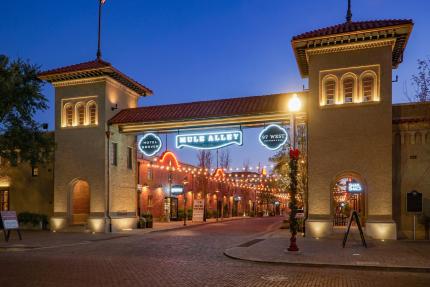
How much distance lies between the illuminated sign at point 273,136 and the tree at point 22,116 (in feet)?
43.0

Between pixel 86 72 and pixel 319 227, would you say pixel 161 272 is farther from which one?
pixel 86 72

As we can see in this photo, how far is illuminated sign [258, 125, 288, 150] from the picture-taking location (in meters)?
23.4

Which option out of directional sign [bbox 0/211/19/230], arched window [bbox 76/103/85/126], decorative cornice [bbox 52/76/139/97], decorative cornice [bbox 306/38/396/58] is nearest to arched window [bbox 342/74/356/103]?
decorative cornice [bbox 306/38/396/58]

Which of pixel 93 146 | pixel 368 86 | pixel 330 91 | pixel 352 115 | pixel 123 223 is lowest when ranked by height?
pixel 123 223

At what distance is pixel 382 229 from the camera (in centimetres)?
2080

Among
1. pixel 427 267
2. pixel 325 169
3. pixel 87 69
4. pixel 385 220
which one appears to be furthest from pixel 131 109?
pixel 427 267

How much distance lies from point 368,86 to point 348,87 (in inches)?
36.8

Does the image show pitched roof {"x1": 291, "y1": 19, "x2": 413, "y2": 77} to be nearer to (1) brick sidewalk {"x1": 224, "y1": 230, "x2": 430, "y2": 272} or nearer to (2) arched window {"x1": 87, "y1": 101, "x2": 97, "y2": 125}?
(1) brick sidewalk {"x1": 224, "y1": 230, "x2": 430, "y2": 272}

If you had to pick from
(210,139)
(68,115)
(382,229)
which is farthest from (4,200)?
(382,229)

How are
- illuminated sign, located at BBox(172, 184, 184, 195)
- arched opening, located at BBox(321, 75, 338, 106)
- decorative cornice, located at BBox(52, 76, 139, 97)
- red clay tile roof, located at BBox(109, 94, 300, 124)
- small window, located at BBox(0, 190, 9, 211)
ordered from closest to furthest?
arched opening, located at BBox(321, 75, 338, 106)
red clay tile roof, located at BBox(109, 94, 300, 124)
decorative cornice, located at BBox(52, 76, 139, 97)
small window, located at BBox(0, 190, 9, 211)
illuminated sign, located at BBox(172, 184, 184, 195)

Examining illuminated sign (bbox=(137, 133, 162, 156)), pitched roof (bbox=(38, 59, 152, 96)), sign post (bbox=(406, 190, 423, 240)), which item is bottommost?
sign post (bbox=(406, 190, 423, 240))

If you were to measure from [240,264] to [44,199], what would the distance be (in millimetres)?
20393

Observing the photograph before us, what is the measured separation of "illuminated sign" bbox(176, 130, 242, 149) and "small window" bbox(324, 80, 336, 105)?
4.87 metres

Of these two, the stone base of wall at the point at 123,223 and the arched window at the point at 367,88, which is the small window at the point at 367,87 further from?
the stone base of wall at the point at 123,223
